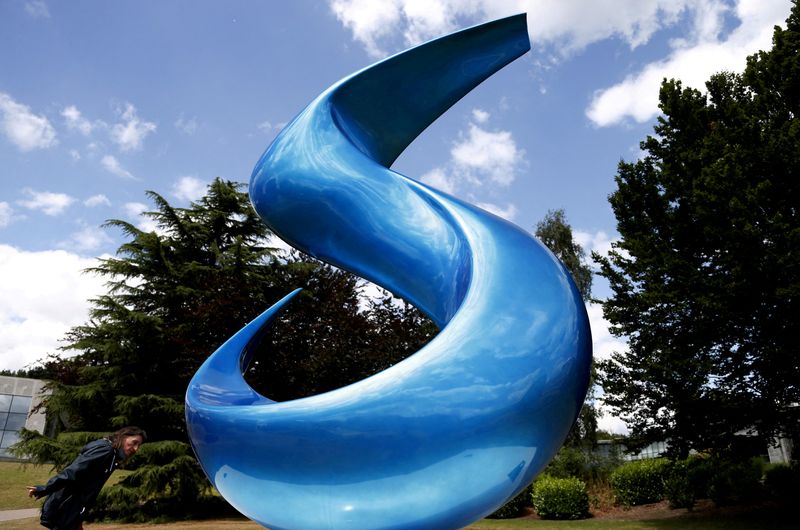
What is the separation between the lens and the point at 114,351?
16.9 m

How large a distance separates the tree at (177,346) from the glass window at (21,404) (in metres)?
19.6

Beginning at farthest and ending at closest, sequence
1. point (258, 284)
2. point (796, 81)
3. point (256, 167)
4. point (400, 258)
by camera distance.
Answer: point (258, 284) < point (796, 81) < point (256, 167) < point (400, 258)

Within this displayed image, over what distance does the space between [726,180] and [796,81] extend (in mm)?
3609

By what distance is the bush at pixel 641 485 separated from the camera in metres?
16.2

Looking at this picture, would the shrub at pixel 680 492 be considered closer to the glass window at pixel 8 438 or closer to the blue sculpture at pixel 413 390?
the blue sculpture at pixel 413 390

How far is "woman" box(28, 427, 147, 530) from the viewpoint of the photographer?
4.02m

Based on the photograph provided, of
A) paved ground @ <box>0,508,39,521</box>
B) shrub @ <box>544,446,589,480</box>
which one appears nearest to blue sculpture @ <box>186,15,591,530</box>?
paved ground @ <box>0,508,39,521</box>

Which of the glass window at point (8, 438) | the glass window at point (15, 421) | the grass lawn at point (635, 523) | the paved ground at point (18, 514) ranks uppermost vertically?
the glass window at point (15, 421)

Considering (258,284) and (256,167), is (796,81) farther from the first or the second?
(258,284)

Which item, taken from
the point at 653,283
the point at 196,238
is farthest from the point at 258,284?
the point at 653,283

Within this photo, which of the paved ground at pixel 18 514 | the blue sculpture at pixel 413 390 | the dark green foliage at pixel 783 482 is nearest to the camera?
the blue sculpture at pixel 413 390

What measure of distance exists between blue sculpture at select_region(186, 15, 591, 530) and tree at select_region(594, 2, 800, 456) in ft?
27.8

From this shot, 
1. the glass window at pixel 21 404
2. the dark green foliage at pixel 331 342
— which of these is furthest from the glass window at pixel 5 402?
the dark green foliage at pixel 331 342

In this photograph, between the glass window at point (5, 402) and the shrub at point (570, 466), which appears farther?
the glass window at point (5, 402)
